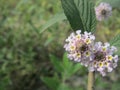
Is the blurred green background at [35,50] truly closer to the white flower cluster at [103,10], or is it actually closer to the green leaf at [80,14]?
the white flower cluster at [103,10]

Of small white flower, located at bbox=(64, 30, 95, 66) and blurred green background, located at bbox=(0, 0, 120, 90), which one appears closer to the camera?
small white flower, located at bbox=(64, 30, 95, 66)

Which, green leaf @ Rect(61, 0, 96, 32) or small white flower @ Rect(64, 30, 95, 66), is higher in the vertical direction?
green leaf @ Rect(61, 0, 96, 32)

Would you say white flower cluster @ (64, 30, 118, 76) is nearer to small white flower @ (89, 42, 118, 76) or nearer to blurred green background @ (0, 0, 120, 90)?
small white flower @ (89, 42, 118, 76)

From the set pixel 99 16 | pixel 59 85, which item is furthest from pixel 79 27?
pixel 59 85

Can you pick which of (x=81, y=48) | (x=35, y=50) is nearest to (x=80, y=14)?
(x=81, y=48)

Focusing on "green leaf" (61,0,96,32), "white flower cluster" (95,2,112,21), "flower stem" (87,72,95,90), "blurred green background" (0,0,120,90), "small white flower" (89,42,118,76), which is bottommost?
"flower stem" (87,72,95,90)

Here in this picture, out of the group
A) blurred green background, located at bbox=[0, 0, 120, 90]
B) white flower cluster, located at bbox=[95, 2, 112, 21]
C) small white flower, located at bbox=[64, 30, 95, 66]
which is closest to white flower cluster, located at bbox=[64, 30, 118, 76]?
small white flower, located at bbox=[64, 30, 95, 66]
